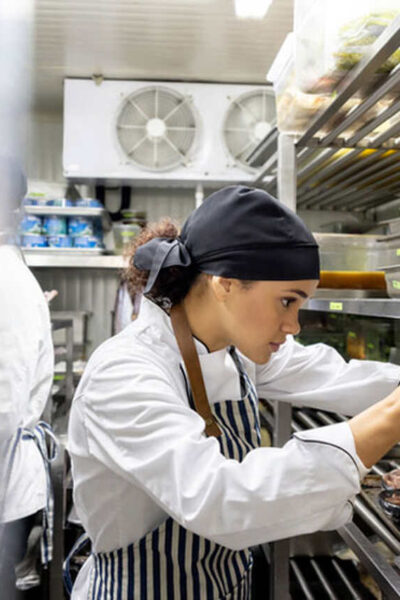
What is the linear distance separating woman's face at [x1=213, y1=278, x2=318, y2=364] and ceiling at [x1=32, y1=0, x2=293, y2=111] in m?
2.25

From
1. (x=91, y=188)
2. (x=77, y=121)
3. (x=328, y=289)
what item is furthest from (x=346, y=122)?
(x=91, y=188)

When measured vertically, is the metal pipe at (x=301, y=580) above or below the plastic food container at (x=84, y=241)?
below

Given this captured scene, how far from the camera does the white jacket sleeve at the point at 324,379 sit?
4.03 ft

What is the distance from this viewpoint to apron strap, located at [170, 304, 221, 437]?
1063 mm

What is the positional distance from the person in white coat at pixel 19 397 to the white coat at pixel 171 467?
59 cm

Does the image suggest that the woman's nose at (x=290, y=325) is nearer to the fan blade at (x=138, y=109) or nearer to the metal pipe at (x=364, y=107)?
the metal pipe at (x=364, y=107)

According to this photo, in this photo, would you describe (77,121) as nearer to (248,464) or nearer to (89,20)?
(89,20)

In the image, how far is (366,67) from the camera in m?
0.99

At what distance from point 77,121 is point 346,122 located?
2.46 metres

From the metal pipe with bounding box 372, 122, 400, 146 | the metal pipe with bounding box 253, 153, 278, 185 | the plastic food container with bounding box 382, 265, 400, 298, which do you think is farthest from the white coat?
the metal pipe with bounding box 253, 153, 278, 185

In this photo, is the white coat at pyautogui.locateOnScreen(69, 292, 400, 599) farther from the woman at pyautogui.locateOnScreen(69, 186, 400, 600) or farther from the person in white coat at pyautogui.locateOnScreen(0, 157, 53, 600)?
the person in white coat at pyautogui.locateOnScreen(0, 157, 53, 600)

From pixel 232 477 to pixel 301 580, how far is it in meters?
1.18

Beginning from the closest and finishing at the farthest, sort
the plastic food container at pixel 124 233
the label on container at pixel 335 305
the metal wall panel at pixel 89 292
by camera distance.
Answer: the label on container at pixel 335 305 < the plastic food container at pixel 124 233 < the metal wall panel at pixel 89 292

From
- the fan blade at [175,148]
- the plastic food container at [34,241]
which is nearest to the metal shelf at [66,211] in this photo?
the plastic food container at [34,241]
